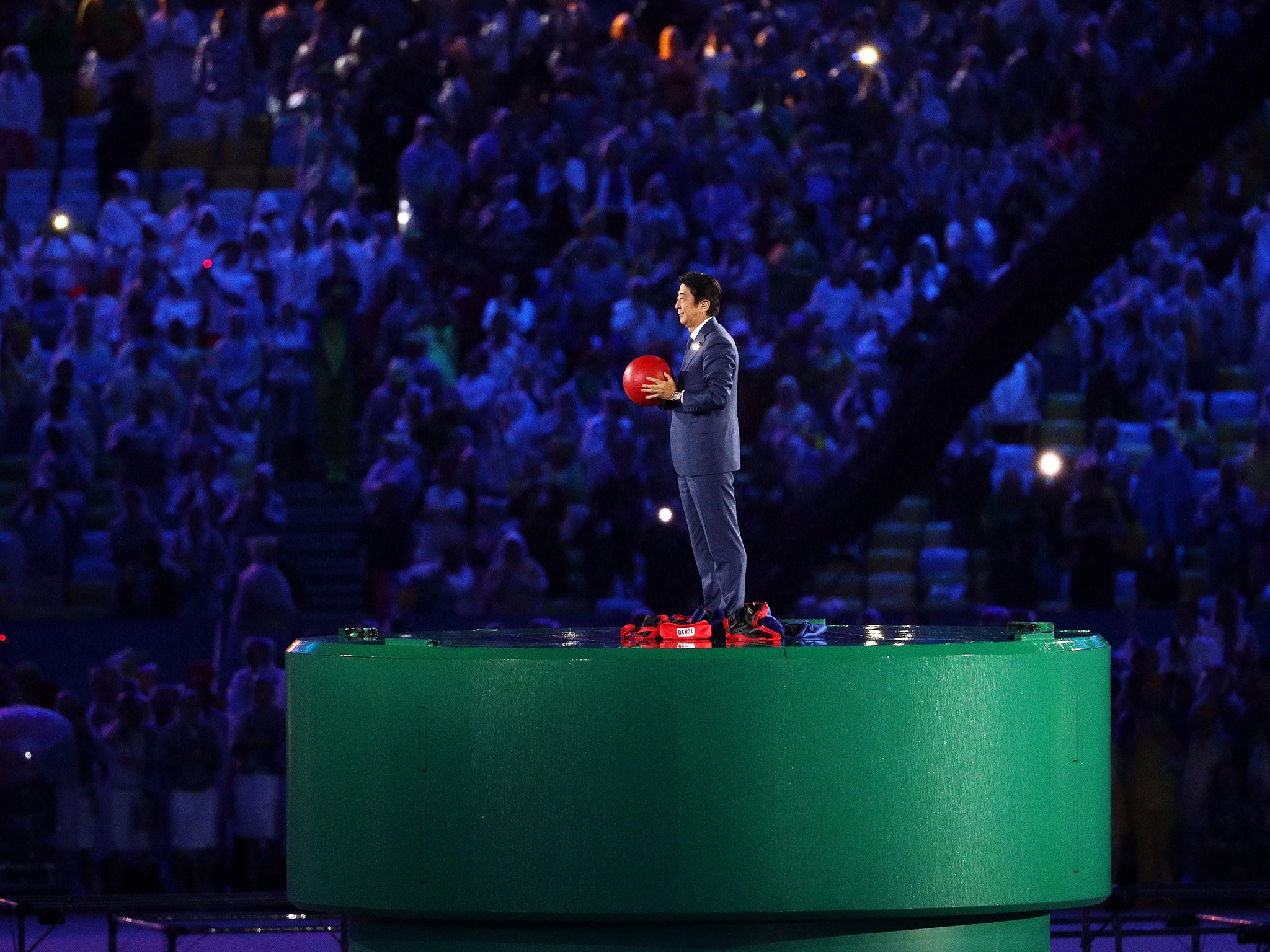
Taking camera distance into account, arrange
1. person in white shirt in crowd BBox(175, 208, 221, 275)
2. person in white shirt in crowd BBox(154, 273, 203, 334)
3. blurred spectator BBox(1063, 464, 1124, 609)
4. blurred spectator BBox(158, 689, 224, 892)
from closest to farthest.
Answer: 1. blurred spectator BBox(158, 689, 224, 892)
2. blurred spectator BBox(1063, 464, 1124, 609)
3. person in white shirt in crowd BBox(154, 273, 203, 334)
4. person in white shirt in crowd BBox(175, 208, 221, 275)

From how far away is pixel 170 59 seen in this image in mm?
12602

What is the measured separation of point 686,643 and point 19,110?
902 cm

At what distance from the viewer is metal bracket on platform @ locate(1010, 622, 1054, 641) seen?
521 cm

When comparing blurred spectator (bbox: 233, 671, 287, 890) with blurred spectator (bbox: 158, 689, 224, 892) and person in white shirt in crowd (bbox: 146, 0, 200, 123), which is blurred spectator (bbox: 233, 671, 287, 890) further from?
person in white shirt in crowd (bbox: 146, 0, 200, 123)

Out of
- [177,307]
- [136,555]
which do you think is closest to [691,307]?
[136,555]

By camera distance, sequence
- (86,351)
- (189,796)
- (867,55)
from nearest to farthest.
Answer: (189,796) < (86,351) < (867,55)

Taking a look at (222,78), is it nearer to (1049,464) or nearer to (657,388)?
(1049,464)

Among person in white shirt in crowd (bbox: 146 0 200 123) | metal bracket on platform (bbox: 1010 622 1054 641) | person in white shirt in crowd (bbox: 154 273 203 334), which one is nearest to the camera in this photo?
metal bracket on platform (bbox: 1010 622 1054 641)

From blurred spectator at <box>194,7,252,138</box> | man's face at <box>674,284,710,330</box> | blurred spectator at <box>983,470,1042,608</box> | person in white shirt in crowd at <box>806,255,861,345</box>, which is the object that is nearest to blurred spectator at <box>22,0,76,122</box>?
blurred spectator at <box>194,7,252,138</box>

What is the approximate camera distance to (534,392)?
11.8 meters

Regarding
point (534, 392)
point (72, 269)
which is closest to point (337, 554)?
point (534, 392)

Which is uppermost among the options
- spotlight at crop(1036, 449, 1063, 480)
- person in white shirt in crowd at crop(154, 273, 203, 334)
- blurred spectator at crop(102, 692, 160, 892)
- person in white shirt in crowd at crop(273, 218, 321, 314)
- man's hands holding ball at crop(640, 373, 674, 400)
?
person in white shirt in crowd at crop(273, 218, 321, 314)

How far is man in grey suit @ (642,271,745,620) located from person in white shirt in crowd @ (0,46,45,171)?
8.23 metres

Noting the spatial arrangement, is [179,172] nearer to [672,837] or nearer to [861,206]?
[861,206]
